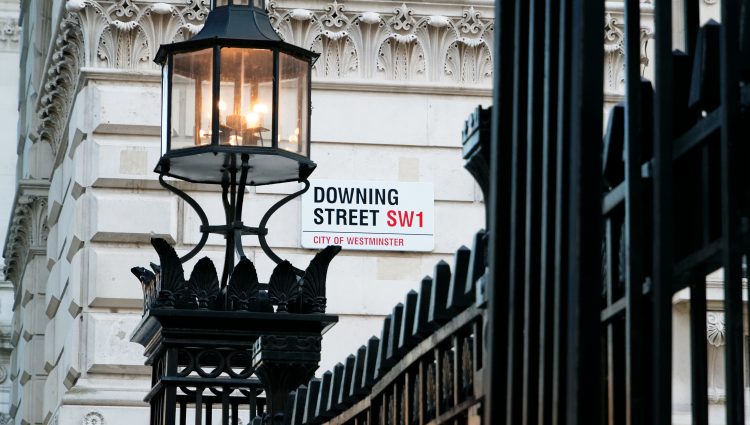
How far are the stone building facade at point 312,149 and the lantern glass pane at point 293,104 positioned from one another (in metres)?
6.45

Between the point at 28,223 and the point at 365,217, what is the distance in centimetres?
833

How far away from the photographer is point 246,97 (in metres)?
8.06

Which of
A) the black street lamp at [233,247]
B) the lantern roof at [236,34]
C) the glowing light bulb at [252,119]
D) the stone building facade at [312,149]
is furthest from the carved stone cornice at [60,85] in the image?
the glowing light bulb at [252,119]

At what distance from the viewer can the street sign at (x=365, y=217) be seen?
48.8 feet

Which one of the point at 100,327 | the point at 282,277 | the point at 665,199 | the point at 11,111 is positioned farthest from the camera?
the point at 11,111

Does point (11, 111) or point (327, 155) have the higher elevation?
point (11, 111)

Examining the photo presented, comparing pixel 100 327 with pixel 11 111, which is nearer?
pixel 100 327

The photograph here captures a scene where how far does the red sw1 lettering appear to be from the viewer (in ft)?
49.3

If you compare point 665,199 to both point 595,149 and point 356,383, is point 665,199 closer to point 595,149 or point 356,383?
point 595,149

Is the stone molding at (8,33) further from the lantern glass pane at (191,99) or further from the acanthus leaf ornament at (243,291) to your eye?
the acanthus leaf ornament at (243,291)

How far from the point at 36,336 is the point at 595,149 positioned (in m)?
18.9

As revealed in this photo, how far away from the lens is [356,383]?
476 centimetres

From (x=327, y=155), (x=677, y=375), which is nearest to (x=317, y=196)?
(x=327, y=155)

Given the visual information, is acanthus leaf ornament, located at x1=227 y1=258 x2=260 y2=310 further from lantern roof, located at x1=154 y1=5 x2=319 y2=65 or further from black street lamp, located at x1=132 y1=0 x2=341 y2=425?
lantern roof, located at x1=154 y1=5 x2=319 y2=65
